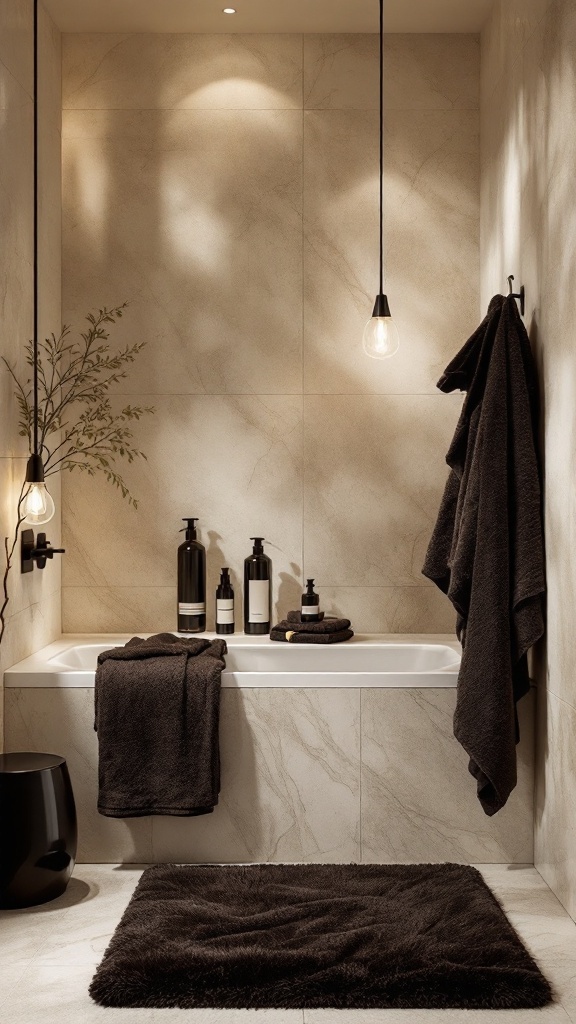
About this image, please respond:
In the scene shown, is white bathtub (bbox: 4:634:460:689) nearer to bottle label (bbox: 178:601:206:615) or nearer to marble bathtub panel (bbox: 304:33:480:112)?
bottle label (bbox: 178:601:206:615)

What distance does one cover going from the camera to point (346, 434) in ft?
12.2

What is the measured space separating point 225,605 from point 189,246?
4.23 ft

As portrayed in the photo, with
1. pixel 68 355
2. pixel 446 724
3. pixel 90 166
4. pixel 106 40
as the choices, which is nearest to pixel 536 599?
pixel 446 724

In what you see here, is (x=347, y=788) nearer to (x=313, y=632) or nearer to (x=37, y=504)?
(x=313, y=632)

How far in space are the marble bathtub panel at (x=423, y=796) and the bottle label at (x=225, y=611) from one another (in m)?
0.78

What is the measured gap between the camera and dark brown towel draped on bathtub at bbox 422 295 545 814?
273 centimetres

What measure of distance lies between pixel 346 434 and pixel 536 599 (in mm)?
1196

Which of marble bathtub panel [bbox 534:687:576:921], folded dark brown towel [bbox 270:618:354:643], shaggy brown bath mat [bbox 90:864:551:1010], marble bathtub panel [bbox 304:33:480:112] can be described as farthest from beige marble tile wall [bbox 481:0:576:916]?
folded dark brown towel [bbox 270:618:354:643]

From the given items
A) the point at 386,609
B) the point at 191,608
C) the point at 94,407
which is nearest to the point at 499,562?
the point at 386,609

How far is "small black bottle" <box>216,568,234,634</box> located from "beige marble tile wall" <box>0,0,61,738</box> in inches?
22.5

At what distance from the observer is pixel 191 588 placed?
11.8 feet

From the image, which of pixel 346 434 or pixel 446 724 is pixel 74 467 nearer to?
pixel 346 434

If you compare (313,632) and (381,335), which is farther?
(313,632)

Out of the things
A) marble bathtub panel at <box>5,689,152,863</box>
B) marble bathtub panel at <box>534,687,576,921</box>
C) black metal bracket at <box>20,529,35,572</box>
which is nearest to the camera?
marble bathtub panel at <box>534,687,576,921</box>
